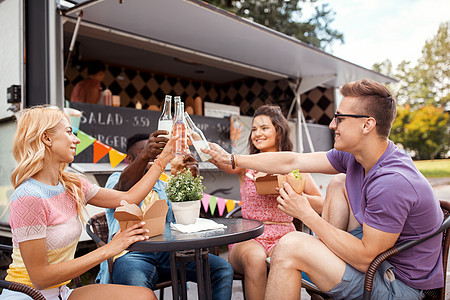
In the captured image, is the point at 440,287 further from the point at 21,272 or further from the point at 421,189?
the point at 21,272

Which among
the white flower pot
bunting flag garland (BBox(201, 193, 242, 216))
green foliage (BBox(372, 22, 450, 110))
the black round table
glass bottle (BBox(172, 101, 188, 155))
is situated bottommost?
bunting flag garland (BBox(201, 193, 242, 216))

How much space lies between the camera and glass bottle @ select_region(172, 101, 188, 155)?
6.64ft

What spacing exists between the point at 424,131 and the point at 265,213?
20.4m

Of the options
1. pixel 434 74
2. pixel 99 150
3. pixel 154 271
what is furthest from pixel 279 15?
pixel 434 74

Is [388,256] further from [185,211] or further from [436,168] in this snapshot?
[436,168]

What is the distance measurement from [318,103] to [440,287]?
687 cm

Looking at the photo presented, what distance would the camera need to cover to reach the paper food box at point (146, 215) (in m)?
1.52

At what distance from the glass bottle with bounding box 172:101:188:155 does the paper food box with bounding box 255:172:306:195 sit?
48cm

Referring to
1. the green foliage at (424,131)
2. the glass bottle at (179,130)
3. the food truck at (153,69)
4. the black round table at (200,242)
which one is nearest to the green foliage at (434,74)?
the green foliage at (424,131)

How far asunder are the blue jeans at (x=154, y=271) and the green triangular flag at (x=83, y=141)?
181 cm

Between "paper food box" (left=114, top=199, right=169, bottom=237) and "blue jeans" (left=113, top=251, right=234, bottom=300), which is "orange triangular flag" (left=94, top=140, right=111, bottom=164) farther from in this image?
"paper food box" (left=114, top=199, right=169, bottom=237)

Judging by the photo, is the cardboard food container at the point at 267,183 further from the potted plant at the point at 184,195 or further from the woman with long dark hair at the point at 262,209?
the potted plant at the point at 184,195

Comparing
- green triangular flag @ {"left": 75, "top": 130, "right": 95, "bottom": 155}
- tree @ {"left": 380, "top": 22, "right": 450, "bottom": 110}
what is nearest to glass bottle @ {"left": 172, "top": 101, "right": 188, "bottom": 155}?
green triangular flag @ {"left": 75, "top": 130, "right": 95, "bottom": 155}

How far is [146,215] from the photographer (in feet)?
5.21
